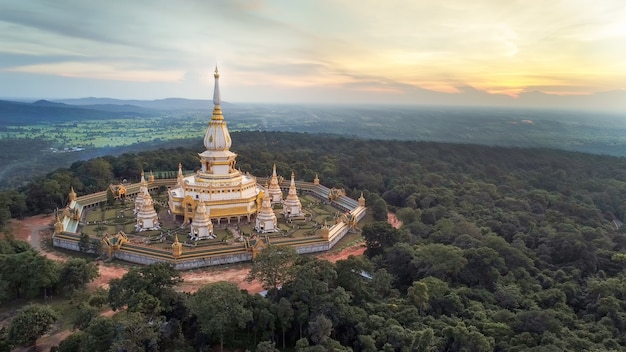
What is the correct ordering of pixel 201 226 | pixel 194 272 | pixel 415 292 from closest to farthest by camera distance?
pixel 415 292
pixel 194 272
pixel 201 226

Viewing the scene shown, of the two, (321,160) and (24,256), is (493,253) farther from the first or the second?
(321,160)

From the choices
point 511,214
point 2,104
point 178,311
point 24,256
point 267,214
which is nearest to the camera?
point 178,311

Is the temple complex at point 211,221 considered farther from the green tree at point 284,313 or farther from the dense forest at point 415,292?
the green tree at point 284,313

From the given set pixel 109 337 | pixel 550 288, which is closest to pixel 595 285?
pixel 550 288

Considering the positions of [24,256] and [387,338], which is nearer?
[387,338]

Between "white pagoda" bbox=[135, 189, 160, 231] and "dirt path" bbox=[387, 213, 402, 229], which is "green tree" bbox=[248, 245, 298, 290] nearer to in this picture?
"white pagoda" bbox=[135, 189, 160, 231]

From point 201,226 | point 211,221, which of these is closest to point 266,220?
point 211,221

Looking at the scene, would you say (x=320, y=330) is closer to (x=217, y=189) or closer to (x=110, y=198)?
(x=217, y=189)
